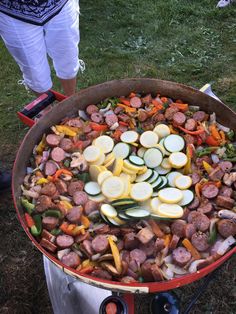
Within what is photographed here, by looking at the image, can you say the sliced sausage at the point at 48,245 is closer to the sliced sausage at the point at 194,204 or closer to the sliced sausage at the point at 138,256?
the sliced sausage at the point at 138,256

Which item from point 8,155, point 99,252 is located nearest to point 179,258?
point 99,252

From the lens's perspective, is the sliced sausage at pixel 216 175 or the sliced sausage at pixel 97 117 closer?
the sliced sausage at pixel 216 175

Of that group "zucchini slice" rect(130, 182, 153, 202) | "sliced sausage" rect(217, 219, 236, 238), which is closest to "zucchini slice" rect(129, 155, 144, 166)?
"zucchini slice" rect(130, 182, 153, 202)

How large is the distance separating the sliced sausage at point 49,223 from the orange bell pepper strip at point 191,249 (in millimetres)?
667

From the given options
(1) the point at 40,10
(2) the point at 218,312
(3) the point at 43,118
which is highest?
(1) the point at 40,10

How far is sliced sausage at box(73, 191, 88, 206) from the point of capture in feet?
6.97

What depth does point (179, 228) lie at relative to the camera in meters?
1.98

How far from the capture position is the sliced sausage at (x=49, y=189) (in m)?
2.16

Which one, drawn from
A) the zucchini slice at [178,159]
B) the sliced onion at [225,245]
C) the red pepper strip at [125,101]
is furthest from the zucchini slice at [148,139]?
the sliced onion at [225,245]

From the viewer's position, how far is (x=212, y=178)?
85.7 inches

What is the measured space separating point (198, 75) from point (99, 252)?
312 cm

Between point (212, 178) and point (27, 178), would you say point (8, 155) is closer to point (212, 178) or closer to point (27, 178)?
point (27, 178)

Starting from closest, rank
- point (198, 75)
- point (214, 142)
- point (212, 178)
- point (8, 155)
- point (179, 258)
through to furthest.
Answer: point (179, 258)
point (212, 178)
point (214, 142)
point (8, 155)
point (198, 75)

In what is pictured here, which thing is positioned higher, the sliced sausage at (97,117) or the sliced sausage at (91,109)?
the sliced sausage at (91,109)
